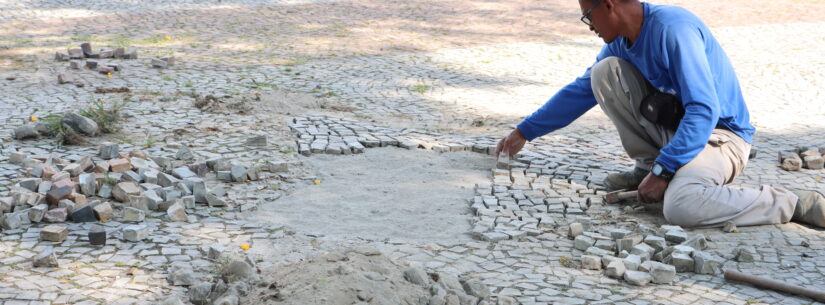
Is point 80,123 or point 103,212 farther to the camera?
point 80,123

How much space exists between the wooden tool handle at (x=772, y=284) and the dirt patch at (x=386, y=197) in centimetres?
130

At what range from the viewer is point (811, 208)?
4.65m

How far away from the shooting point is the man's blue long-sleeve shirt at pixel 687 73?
451cm

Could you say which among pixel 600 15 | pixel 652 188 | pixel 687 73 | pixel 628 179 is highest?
pixel 600 15

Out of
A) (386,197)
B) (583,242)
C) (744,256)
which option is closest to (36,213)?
(386,197)

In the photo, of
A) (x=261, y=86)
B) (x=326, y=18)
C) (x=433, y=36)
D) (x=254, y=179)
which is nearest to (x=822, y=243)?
(x=254, y=179)

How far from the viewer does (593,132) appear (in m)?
6.87

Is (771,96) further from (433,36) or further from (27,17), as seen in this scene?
(27,17)

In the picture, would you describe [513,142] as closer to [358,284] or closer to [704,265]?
[704,265]

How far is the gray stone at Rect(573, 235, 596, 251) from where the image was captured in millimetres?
4324

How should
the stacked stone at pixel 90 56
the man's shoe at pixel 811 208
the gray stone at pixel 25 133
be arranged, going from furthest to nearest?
1. the stacked stone at pixel 90 56
2. the gray stone at pixel 25 133
3. the man's shoe at pixel 811 208

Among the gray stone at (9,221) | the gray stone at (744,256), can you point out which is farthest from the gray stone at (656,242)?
the gray stone at (9,221)

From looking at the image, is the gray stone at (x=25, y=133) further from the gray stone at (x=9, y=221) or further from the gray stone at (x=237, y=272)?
the gray stone at (x=237, y=272)

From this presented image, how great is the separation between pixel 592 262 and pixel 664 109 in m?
1.19
